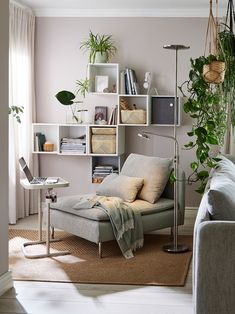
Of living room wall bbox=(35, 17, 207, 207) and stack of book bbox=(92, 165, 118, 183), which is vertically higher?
living room wall bbox=(35, 17, 207, 207)

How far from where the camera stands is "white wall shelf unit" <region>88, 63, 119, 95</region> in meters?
6.63

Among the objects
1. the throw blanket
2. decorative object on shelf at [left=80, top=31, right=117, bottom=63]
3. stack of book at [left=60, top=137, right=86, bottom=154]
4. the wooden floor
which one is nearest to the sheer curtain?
stack of book at [left=60, top=137, right=86, bottom=154]

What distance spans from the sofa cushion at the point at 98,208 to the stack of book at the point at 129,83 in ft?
5.07

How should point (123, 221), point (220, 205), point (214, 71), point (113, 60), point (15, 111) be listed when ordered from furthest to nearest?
1. point (113, 60)
2. point (15, 111)
3. point (123, 221)
4. point (214, 71)
5. point (220, 205)

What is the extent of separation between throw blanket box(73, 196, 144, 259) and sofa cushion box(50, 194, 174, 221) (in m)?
0.05

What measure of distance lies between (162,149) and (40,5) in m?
2.25

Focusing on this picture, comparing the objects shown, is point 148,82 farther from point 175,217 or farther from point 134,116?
point 175,217

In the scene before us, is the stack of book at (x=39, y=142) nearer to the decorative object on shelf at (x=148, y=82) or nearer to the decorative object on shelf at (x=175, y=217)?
the decorative object on shelf at (x=148, y=82)

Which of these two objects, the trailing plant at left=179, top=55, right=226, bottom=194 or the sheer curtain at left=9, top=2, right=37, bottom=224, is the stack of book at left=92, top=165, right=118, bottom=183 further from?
the trailing plant at left=179, top=55, right=226, bottom=194

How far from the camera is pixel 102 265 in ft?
15.6

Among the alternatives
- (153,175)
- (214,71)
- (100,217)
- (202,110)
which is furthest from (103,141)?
(214,71)

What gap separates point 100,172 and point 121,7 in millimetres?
1973

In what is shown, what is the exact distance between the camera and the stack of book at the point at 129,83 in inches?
260

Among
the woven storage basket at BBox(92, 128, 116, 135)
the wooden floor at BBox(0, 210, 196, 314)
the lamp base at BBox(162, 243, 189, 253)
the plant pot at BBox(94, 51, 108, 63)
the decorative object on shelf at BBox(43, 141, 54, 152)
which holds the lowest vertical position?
the wooden floor at BBox(0, 210, 196, 314)
